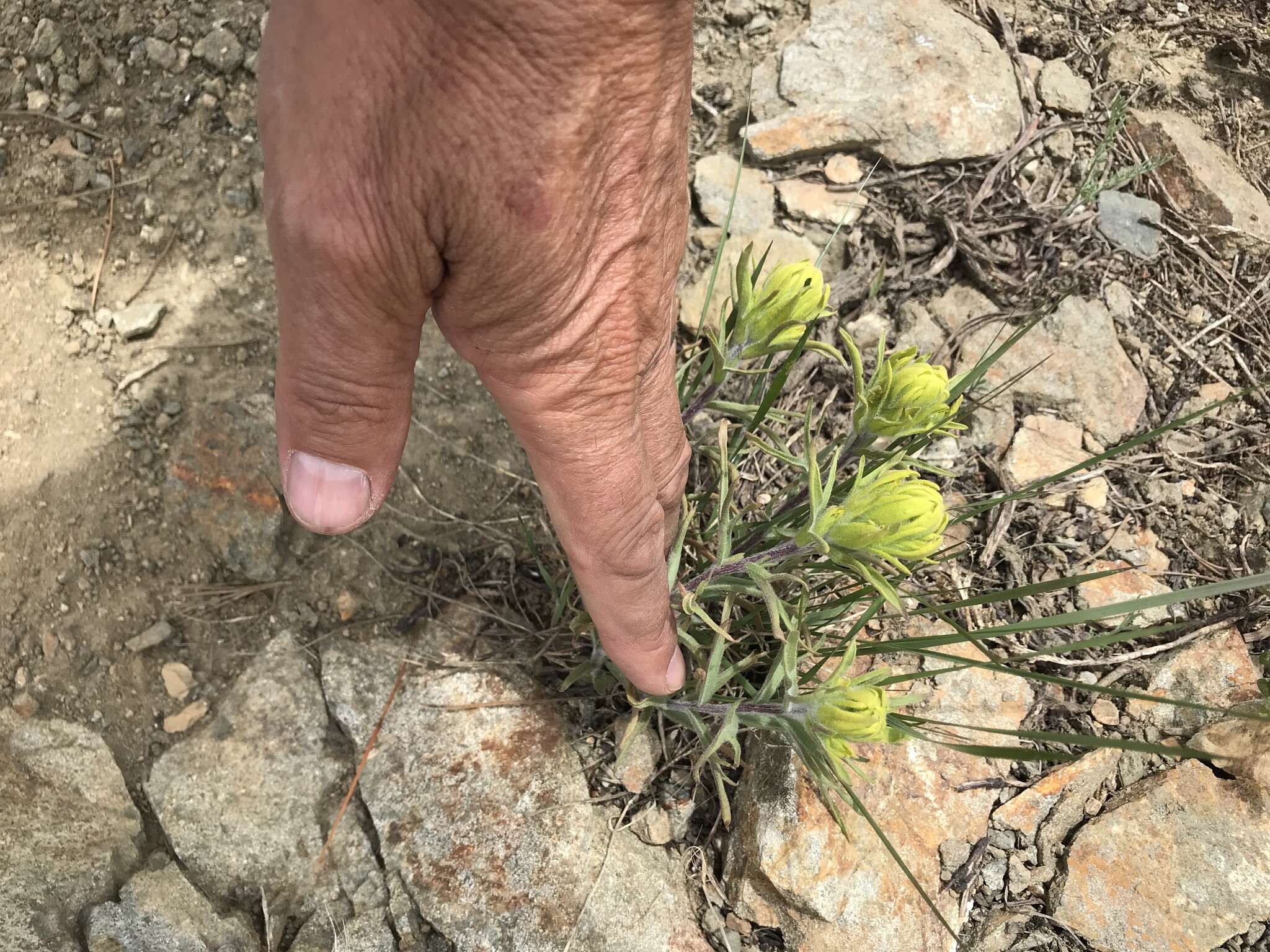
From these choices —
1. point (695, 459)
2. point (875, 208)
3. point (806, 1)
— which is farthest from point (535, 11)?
point (806, 1)

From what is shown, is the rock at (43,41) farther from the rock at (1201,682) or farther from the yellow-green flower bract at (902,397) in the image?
the rock at (1201,682)

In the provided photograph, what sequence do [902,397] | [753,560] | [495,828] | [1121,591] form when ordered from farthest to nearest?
1. [1121,591]
2. [495,828]
3. [753,560]
4. [902,397]

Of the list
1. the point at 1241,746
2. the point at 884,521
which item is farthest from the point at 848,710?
the point at 1241,746

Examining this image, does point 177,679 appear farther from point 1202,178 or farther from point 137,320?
point 1202,178

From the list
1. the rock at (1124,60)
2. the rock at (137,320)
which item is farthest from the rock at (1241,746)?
the rock at (137,320)

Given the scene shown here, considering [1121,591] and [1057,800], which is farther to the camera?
[1121,591]

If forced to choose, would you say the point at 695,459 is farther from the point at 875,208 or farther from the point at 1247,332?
the point at 1247,332

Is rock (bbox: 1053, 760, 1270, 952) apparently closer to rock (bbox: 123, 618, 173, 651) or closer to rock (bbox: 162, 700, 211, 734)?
rock (bbox: 162, 700, 211, 734)
